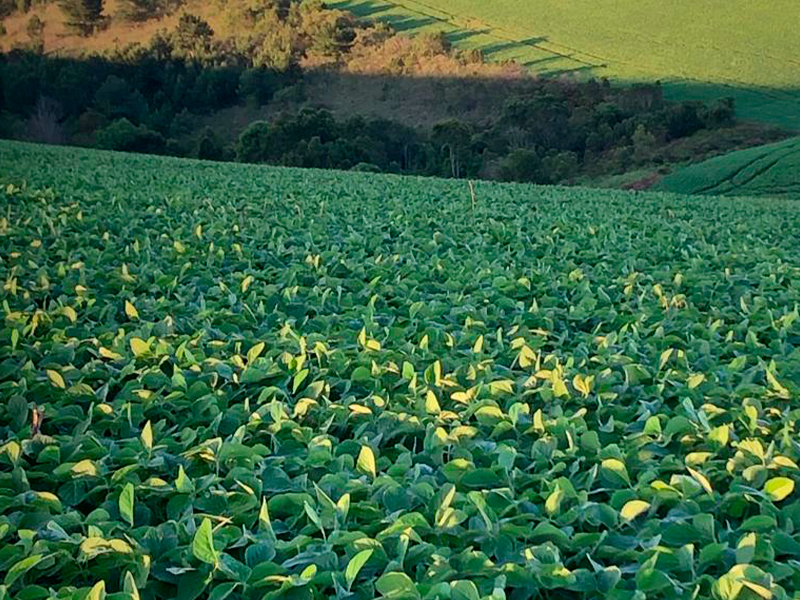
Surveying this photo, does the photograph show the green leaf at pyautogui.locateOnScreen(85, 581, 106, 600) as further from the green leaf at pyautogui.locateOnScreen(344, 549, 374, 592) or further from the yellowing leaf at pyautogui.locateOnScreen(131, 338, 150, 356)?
the yellowing leaf at pyautogui.locateOnScreen(131, 338, 150, 356)

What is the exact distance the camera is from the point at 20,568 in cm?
134

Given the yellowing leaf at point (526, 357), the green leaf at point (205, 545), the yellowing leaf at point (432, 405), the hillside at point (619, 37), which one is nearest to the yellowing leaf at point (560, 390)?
the yellowing leaf at point (526, 357)

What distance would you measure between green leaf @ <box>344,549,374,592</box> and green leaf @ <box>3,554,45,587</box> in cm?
51

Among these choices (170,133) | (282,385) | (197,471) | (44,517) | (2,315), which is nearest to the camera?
(44,517)

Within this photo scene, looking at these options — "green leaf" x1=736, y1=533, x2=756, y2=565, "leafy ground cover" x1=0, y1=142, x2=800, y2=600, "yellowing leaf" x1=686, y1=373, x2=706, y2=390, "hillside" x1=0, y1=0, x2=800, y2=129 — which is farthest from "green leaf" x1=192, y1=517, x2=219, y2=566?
"hillside" x1=0, y1=0, x2=800, y2=129

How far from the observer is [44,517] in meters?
1.56

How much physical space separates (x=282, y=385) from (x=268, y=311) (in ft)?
3.29

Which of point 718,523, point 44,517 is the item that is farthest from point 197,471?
point 718,523

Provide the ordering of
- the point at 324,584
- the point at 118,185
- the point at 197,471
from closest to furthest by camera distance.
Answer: the point at 324,584, the point at 197,471, the point at 118,185

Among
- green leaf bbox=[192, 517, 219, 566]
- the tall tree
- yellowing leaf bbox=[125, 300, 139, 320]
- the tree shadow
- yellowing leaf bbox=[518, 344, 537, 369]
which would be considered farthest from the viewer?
the tall tree

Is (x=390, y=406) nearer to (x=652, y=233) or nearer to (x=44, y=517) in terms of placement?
(x=44, y=517)

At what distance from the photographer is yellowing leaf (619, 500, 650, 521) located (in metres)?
1.61

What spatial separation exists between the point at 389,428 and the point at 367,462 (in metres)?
0.31

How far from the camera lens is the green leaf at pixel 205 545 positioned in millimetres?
1369
